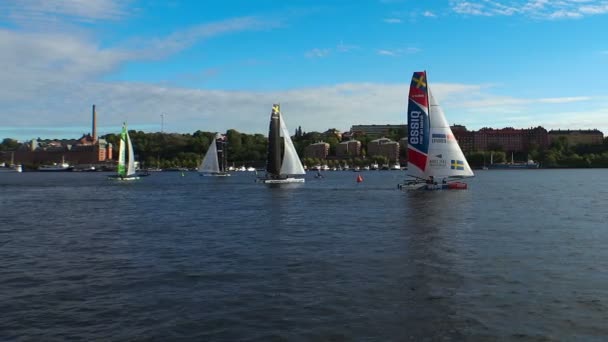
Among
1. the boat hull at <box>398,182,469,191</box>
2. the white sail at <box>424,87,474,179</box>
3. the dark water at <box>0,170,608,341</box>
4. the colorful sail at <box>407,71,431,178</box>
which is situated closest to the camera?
the dark water at <box>0,170,608,341</box>

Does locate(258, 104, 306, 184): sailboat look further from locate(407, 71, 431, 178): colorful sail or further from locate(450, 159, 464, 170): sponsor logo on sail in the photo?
locate(450, 159, 464, 170): sponsor logo on sail

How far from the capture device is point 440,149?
6375 cm

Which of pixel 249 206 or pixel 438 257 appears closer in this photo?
pixel 438 257

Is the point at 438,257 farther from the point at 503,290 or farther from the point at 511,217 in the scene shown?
the point at 511,217

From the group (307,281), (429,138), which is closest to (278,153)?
(429,138)

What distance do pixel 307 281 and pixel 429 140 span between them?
155 ft

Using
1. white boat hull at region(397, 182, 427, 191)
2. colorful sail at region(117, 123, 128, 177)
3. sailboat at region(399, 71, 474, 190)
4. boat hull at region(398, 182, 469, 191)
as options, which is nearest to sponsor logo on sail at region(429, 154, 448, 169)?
sailboat at region(399, 71, 474, 190)

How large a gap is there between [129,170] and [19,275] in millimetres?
110124

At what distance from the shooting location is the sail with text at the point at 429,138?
6369 cm

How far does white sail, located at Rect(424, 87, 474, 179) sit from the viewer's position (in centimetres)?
6359

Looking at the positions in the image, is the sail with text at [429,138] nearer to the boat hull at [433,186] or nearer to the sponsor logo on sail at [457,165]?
the sponsor logo on sail at [457,165]

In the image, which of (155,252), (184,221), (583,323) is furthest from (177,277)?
(184,221)

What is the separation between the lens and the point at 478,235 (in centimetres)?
3105

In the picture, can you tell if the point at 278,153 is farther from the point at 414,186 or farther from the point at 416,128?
the point at 416,128
